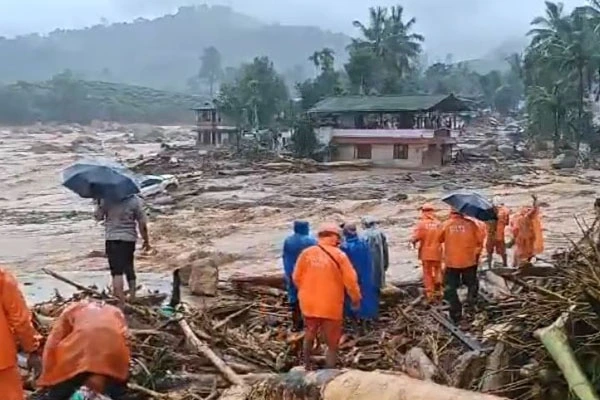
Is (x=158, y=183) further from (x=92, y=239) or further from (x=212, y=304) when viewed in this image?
(x=212, y=304)

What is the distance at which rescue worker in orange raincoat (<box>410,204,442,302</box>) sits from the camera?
1048cm

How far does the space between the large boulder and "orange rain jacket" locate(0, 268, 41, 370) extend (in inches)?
1643

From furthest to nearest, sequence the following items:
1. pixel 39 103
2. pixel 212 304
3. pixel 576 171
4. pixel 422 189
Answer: pixel 39 103
pixel 576 171
pixel 422 189
pixel 212 304

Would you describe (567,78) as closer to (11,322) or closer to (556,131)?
(556,131)

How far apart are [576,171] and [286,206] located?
58.9ft

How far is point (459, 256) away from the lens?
9234 mm

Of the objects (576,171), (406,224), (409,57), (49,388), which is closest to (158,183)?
(406,224)

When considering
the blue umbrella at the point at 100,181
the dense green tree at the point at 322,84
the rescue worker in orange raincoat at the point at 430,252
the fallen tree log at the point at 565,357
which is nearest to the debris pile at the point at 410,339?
the fallen tree log at the point at 565,357

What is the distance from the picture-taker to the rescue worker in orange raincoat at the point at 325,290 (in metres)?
7.27

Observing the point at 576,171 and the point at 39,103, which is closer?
the point at 576,171

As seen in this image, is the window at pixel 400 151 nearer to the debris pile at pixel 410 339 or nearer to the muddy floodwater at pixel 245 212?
the muddy floodwater at pixel 245 212

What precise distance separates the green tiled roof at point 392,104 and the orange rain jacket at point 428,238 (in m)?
36.8

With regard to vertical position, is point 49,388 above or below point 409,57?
below

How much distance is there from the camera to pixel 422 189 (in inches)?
1415
